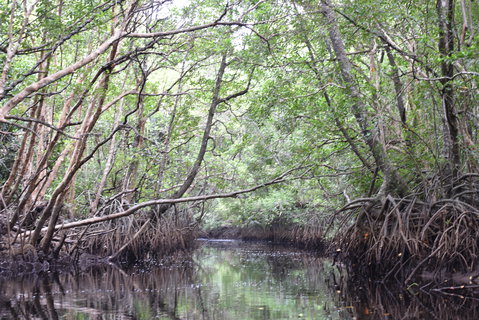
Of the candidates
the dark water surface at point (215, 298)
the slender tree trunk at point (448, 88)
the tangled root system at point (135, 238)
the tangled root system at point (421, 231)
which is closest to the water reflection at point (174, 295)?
the dark water surface at point (215, 298)

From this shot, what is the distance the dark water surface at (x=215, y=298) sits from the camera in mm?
5238

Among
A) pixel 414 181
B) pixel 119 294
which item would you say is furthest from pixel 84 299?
pixel 414 181

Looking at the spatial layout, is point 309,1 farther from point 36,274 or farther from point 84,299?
point 36,274

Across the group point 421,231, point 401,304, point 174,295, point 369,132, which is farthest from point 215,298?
point 369,132

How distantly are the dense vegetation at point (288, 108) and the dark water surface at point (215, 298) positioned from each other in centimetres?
→ 102

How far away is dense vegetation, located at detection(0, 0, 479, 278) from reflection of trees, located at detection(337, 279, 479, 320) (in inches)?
25.0

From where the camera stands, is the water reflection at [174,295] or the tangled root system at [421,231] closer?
the water reflection at [174,295]

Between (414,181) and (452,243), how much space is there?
82.2 inches

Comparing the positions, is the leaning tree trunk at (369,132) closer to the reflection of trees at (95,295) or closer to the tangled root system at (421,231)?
Answer: the tangled root system at (421,231)

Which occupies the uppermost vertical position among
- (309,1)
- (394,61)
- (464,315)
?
(309,1)

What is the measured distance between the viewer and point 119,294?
6750 mm

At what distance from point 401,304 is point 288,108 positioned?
197 inches

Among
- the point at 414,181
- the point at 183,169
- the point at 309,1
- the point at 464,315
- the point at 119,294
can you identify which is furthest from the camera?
the point at 183,169

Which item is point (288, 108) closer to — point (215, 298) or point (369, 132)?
point (369, 132)
